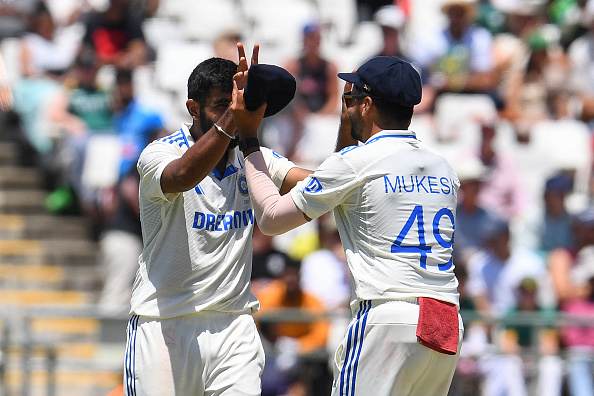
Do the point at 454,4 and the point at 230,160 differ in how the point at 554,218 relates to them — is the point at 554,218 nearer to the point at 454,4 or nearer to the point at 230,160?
the point at 454,4

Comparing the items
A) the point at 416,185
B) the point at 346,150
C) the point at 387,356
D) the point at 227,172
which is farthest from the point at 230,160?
the point at 387,356

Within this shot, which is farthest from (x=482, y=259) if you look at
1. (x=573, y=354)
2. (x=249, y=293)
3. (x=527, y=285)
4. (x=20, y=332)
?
(x=249, y=293)

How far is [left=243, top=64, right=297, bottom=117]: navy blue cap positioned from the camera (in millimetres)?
4613

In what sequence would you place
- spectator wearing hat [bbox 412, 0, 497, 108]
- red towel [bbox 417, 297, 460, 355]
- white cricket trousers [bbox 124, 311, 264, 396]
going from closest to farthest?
red towel [bbox 417, 297, 460, 355]
white cricket trousers [bbox 124, 311, 264, 396]
spectator wearing hat [bbox 412, 0, 497, 108]

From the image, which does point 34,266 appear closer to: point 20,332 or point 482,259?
point 20,332

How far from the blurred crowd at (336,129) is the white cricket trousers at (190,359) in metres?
3.63

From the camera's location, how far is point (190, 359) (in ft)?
16.1

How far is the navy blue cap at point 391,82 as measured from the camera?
4.66m

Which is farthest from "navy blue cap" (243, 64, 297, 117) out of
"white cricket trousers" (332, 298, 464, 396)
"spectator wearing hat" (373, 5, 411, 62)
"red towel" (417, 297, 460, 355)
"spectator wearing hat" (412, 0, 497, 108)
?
"spectator wearing hat" (412, 0, 497, 108)

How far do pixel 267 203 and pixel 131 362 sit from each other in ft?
3.38

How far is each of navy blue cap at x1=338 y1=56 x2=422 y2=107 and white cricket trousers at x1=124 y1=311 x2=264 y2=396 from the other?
1296 mm

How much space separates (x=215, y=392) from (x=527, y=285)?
5.16 metres

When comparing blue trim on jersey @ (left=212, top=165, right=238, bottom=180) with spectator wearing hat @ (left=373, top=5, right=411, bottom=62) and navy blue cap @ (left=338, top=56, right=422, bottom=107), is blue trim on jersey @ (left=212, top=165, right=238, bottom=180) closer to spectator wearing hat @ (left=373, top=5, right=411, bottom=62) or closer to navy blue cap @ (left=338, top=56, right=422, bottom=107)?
navy blue cap @ (left=338, top=56, right=422, bottom=107)

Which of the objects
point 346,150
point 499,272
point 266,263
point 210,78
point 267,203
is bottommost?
point 499,272
